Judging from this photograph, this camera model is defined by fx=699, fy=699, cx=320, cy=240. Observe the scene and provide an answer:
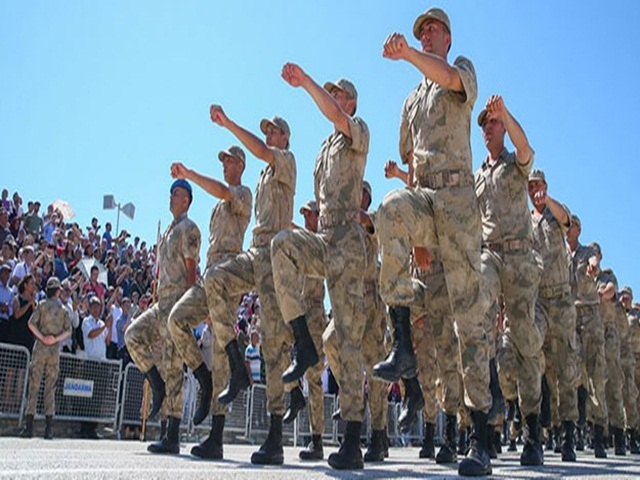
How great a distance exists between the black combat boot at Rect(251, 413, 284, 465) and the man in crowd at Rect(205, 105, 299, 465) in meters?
0.03

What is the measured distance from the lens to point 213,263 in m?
7.55

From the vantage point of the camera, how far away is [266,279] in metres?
6.84

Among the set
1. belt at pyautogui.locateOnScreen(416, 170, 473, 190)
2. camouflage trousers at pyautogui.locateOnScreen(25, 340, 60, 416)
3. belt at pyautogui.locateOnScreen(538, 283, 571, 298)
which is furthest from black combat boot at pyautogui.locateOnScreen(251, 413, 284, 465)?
camouflage trousers at pyautogui.locateOnScreen(25, 340, 60, 416)

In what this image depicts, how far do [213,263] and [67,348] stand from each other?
6.67m

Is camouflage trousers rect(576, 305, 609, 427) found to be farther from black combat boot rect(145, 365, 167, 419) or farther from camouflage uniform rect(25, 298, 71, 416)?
camouflage uniform rect(25, 298, 71, 416)

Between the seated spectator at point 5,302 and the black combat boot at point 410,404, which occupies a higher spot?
the seated spectator at point 5,302

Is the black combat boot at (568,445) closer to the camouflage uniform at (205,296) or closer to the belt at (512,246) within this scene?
the belt at (512,246)

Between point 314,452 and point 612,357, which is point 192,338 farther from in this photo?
point 612,357

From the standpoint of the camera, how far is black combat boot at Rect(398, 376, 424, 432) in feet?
16.7

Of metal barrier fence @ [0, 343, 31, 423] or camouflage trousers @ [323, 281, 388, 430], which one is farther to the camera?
metal barrier fence @ [0, 343, 31, 423]

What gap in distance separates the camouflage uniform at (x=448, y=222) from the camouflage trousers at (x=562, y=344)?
336 cm

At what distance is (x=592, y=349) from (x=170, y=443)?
22.4ft

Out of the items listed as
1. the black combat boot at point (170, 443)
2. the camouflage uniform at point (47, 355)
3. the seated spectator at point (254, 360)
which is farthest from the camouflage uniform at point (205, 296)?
the seated spectator at point (254, 360)

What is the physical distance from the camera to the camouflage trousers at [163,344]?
7.66 meters
